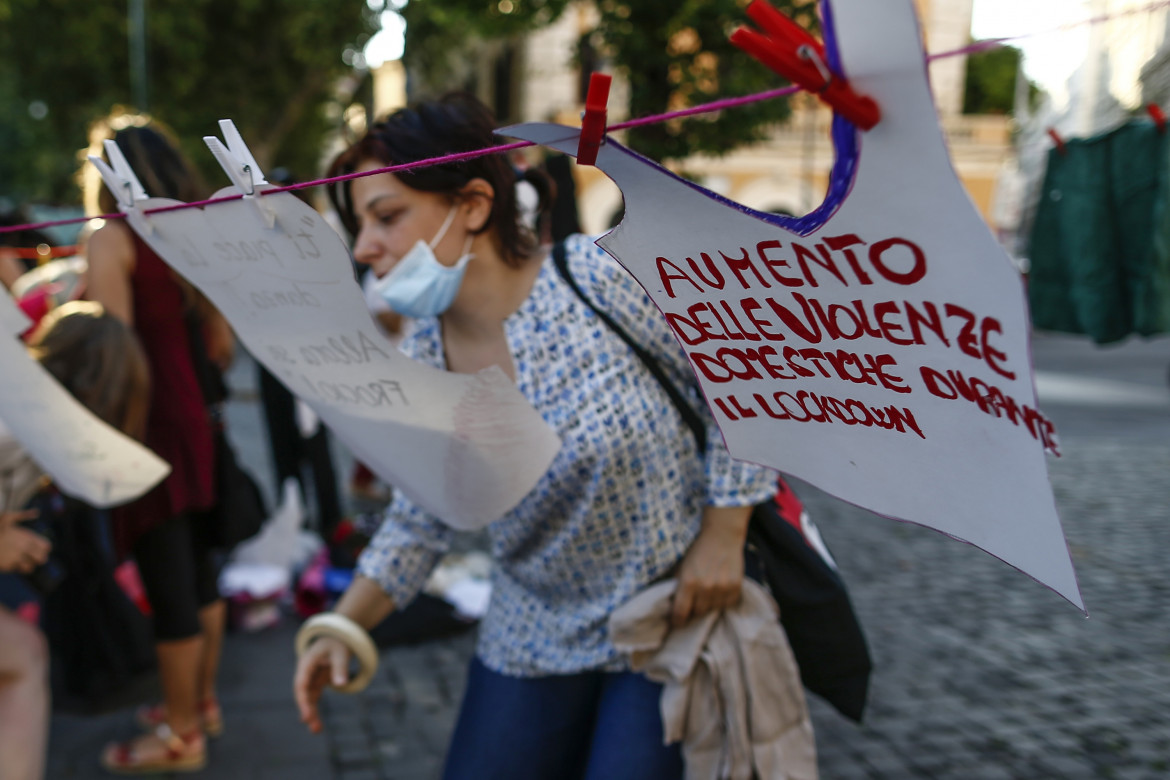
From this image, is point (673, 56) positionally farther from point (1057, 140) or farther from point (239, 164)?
point (239, 164)

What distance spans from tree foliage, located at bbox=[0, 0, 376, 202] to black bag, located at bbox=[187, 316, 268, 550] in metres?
14.3

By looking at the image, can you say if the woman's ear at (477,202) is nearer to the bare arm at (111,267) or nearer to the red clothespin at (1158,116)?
the bare arm at (111,267)

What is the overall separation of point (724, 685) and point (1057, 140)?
2.05 metres

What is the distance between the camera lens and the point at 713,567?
1708mm

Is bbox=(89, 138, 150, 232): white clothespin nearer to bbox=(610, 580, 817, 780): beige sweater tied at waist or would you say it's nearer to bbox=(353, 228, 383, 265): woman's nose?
bbox=(353, 228, 383, 265): woman's nose

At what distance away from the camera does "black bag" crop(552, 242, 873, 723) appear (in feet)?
5.87

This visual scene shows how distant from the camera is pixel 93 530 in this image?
2.83 m

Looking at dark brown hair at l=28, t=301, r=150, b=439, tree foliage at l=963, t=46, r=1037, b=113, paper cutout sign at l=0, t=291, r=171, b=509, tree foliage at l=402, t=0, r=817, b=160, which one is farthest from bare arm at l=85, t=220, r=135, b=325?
tree foliage at l=963, t=46, r=1037, b=113

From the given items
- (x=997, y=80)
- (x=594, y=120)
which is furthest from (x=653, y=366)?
(x=997, y=80)

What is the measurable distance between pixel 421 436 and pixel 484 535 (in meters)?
4.14

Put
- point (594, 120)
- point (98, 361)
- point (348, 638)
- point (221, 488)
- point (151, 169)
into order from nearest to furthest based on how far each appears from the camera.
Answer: point (594, 120)
point (348, 638)
point (98, 361)
point (151, 169)
point (221, 488)

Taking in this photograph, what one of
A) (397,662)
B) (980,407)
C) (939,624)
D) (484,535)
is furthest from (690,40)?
(980,407)

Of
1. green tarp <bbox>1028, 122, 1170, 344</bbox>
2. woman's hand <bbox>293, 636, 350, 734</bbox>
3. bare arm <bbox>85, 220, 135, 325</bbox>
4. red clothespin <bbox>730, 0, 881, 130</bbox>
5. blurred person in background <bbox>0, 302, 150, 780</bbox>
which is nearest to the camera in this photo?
red clothespin <bbox>730, 0, 881, 130</bbox>

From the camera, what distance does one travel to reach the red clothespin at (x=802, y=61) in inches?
34.0
